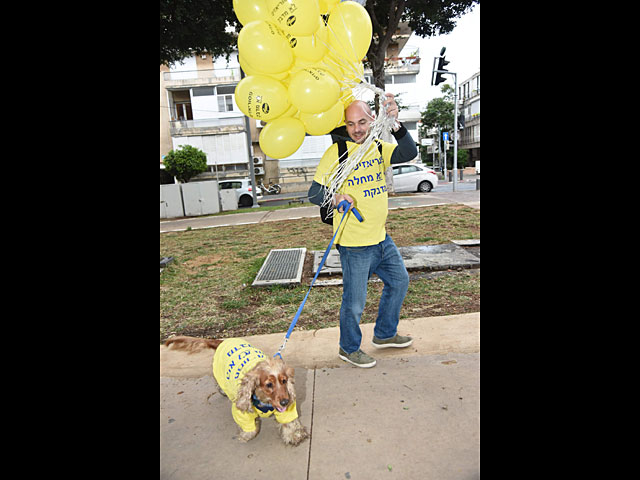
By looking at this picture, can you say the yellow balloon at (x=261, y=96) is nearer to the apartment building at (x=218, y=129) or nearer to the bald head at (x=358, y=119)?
the bald head at (x=358, y=119)

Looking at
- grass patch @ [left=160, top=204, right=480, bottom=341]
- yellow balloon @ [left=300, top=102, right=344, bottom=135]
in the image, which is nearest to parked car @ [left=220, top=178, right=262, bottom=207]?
grass patch @ [left=160, top=204, right=480, bottom=341]

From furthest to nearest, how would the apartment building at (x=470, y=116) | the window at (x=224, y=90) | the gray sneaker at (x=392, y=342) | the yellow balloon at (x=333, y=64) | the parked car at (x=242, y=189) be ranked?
the apartment building at (x=470, y=116)
the window at (x=224, y=90)
the parked car at (x=242, y=189)
the gray sneaker at (x=392, y=342)
the yellow balloon at (x=333, y=64)

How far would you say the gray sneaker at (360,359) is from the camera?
295cm

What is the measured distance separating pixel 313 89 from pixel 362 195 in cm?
84

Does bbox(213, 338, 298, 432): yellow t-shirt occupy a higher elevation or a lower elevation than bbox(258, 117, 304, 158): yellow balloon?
lower

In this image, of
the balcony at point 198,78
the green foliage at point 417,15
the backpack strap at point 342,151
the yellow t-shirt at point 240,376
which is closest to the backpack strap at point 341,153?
the backpack strap at point 342,151

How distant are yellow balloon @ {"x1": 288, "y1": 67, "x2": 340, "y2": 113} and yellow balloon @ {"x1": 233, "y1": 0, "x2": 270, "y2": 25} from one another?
45 centimetres

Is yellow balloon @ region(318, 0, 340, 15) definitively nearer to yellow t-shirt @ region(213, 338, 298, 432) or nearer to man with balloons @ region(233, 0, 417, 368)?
man with balloons @ region(233, 0, 417, 368)

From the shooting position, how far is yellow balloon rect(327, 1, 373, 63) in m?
2.51

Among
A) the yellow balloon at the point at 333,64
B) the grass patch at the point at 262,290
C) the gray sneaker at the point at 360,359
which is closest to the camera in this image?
the yellow balloon at the point at 333,64

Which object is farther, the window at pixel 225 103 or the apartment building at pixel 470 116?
the apartment building at pixel 470 116

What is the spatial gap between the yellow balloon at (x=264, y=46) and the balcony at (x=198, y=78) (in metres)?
31.2
